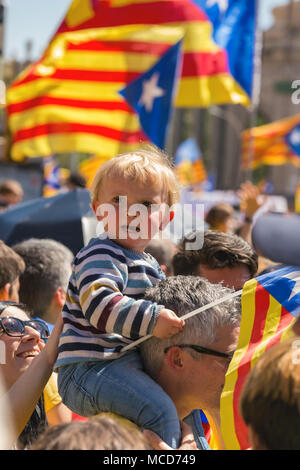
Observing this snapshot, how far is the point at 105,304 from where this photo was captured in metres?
2.09

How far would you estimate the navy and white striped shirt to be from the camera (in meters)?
2.08

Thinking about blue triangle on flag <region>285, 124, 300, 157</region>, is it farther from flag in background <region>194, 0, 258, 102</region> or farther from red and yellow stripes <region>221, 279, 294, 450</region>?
red and yellow stripes <region>221, 279, 294, 450</region>

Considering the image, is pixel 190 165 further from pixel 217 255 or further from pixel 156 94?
pixel 217 255

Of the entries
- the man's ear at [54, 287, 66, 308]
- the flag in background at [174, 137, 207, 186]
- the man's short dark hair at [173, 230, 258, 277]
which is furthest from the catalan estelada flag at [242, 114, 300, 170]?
the man's short dark hair at [173, 230, 258, 277]

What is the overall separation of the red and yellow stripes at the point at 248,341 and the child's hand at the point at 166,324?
21cm

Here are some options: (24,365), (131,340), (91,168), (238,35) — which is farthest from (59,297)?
(91,168)

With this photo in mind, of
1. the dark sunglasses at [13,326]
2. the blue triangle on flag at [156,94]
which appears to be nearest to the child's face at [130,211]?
the dark sunglasses at [13,326]

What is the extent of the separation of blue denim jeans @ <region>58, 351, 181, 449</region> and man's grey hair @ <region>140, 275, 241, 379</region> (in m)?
0.06

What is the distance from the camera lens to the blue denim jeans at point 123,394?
2033 millimetres

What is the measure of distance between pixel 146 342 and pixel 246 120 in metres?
60.3

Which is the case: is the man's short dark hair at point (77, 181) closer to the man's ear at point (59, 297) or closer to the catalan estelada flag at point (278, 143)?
the man's ear at point (59, 297)

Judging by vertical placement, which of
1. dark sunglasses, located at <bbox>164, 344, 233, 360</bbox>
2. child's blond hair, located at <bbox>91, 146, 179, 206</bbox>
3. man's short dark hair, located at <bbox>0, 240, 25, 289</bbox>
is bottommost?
man's short dark hair, located at <bbox>0, 240, 25, 289</bbox>

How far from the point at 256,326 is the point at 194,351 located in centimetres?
21
